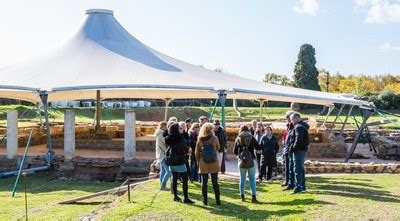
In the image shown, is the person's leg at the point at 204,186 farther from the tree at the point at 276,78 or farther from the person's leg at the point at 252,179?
the tree at the point at 276,78

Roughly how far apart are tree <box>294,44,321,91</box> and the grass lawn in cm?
3887

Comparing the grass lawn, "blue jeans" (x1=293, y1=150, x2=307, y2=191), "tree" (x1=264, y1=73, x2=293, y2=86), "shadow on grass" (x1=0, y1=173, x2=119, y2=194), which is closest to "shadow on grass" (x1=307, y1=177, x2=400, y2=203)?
the grass lawn

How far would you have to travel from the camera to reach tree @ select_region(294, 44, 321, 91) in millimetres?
50781

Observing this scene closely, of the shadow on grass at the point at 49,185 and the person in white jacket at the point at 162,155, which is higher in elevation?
the person in white jacket at the point at 162,155

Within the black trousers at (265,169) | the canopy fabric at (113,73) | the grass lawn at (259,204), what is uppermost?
A: the canopy fabric at (113,73)

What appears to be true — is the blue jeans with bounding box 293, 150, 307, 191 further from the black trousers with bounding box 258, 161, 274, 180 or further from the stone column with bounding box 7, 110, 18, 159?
the stone column with bounding box 7, 110, 18, 159

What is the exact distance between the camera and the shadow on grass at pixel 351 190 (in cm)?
982

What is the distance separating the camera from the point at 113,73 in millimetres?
16453

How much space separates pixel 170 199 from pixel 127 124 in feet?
21.7

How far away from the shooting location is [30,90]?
50.2 ft

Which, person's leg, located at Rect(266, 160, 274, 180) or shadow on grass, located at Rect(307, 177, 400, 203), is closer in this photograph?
shadow on grass, located at Rect(307, 177, 400, 203)

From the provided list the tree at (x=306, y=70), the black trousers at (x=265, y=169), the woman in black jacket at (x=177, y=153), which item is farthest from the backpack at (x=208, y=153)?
the tree at (x=306, y=70)

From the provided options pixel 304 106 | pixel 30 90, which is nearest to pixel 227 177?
pixel 30 90

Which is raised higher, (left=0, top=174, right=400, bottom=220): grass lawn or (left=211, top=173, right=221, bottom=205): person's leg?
(left=211, top=173, right=221, bottom=205): person's leg
